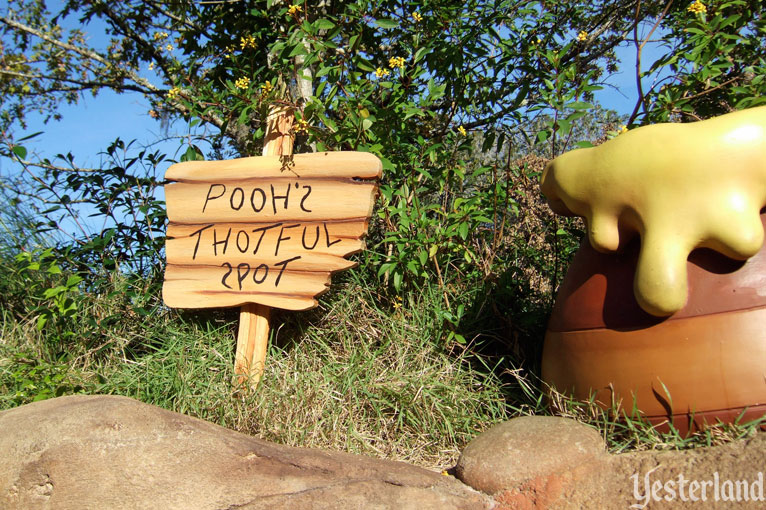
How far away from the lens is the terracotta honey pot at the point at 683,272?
181 centimetres

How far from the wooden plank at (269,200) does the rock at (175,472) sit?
1193mm

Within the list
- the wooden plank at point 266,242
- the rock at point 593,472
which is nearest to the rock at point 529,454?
the rock at point 593,472

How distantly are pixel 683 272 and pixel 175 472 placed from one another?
66.0 inches

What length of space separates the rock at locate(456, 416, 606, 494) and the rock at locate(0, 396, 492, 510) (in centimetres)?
7

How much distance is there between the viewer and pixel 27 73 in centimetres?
629

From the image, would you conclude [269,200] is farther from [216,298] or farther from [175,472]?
[175,472]

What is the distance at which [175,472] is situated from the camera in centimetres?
187

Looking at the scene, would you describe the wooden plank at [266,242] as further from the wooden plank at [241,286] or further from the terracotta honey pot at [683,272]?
the terracotta honey pot at [683,272]

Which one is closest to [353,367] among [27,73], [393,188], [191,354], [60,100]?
[191,354]

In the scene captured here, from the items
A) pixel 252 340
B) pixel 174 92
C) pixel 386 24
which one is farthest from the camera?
pixel 174 92

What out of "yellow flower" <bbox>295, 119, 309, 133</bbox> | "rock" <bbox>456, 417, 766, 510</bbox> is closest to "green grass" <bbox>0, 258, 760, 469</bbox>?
"rock" <bbox>456, 417, 766, 510</bbox>

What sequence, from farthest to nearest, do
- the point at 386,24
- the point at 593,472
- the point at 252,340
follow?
the point at 386,24 → the point at 252,340 → the point at 593,472

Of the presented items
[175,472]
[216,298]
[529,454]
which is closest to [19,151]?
[216,298]

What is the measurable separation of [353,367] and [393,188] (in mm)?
1052
